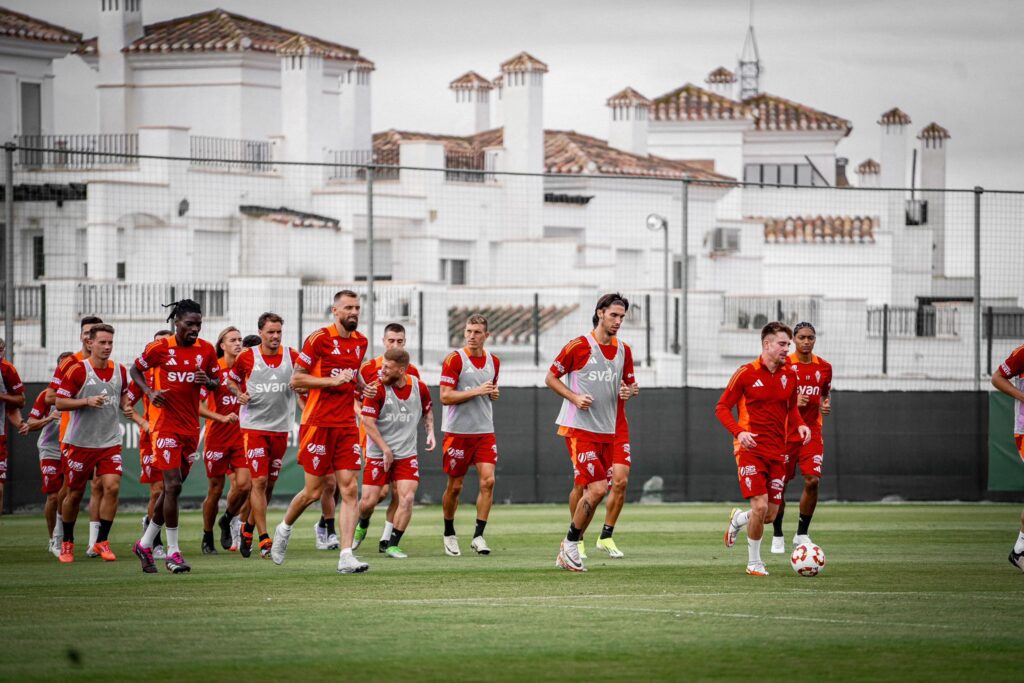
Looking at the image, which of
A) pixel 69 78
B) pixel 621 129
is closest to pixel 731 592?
pixel 69 78

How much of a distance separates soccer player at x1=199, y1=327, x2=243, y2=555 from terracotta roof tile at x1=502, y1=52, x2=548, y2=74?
39.1m

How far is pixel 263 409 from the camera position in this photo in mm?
15281

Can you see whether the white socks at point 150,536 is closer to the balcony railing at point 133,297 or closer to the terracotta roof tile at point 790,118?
the balcony railing at point 133,297

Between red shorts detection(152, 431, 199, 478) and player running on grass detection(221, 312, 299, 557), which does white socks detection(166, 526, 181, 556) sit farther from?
player running on grass detection(221, 312, 299, 557)

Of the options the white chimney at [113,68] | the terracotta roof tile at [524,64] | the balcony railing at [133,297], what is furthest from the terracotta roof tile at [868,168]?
the balcony railing at [133,297]

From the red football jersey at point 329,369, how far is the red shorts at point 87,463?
2282mm

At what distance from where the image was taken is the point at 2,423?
1518cm

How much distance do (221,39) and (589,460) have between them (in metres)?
44.1

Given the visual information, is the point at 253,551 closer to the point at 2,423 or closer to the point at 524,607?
the point at 2,423

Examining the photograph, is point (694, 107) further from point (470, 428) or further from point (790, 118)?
point (470, 428)

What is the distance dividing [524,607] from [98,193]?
109 ft

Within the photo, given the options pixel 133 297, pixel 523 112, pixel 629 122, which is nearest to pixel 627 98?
pixel 629 122

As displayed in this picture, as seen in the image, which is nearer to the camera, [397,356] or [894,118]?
[397,356]

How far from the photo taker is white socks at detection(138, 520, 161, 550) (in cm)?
1364
